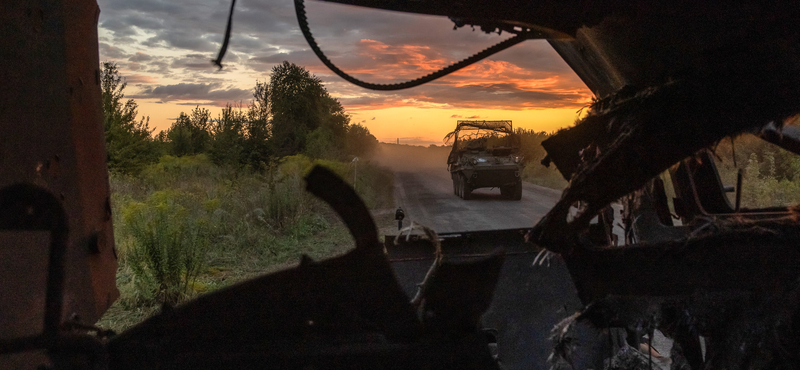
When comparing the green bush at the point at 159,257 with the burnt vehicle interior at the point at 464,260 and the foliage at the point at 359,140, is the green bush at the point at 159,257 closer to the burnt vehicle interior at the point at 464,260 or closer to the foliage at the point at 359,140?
the burnt vehicle interior at the point at 464,260

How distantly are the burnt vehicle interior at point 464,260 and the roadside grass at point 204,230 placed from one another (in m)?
1.31

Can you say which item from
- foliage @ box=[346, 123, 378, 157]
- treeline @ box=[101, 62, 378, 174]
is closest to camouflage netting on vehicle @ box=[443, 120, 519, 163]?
treeline @ box=[101, 62, 378, 174]

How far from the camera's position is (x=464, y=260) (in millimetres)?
1098

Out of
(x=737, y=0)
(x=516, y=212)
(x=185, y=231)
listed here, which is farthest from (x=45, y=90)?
(x=516, y=212)

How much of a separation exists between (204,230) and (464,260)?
25.9ft

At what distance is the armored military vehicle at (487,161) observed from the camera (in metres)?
18.3

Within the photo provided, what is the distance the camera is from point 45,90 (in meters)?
0.95

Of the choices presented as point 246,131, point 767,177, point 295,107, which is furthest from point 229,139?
point 767,177

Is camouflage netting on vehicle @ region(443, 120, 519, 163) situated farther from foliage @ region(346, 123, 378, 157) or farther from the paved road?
foliage @ region(346, 123, 378, 157)

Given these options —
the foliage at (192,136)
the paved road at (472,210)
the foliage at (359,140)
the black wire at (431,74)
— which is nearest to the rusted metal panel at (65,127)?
the black wire at (431,74)

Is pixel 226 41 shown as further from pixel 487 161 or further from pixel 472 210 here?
pixel 487 161

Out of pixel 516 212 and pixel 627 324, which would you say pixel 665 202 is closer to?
pixel 627 324

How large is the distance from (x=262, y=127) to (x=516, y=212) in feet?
30.1

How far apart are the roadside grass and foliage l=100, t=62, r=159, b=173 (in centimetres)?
52
